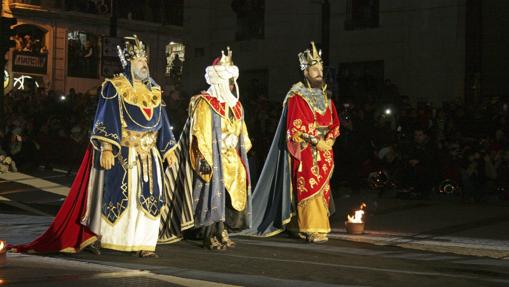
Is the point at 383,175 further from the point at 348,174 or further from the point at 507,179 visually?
the point at 507,179

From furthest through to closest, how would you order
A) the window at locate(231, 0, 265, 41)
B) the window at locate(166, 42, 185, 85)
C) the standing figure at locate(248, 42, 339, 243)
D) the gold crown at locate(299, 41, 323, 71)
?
1. the window at locate(166, 42, 185, 85)
2. the window at locate(231, 0, 265, 41)
3. the gold crown at locate(299, 41, 323, 71)
4. the standing figure at locate(248, 42, 339, 243)

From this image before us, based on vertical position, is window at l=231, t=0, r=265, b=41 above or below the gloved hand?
above

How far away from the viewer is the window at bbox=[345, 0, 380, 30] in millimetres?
27438

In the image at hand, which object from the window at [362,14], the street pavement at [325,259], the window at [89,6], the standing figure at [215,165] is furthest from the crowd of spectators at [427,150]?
the window at [89,6]

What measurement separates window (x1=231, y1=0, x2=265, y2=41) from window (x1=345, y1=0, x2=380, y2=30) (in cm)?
365

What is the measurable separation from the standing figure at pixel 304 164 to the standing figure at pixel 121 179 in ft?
8.23

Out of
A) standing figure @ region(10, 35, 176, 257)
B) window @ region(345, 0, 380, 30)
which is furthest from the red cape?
window @ region(345, 0, 380, 30)

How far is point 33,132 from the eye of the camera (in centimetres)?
2434

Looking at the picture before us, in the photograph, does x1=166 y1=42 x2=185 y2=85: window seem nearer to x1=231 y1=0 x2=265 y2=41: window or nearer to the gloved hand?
x1=231 y1=0 x2=265 y2=41: window

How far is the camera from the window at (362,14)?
27438mm

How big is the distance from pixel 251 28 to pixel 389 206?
54.1 feet

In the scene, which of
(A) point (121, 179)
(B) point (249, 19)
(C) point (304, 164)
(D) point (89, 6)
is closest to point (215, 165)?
(A) point (121, 179)

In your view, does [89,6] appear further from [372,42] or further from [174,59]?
[372,42]

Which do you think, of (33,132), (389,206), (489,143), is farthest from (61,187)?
(489,143)
